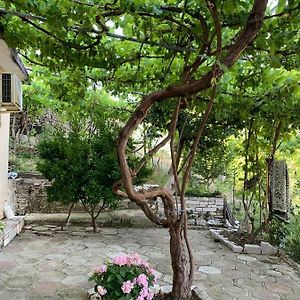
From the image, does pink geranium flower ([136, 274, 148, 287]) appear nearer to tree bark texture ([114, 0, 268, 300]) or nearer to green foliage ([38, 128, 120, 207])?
tree bark texture ([114, 0, 268, 300])

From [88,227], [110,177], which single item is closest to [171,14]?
[110,177]

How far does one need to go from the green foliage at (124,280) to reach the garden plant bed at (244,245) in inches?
114

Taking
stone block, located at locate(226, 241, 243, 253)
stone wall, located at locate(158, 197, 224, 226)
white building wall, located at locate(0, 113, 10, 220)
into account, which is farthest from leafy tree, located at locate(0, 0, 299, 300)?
stone wall, located at locate(158, 197, 224, 226)

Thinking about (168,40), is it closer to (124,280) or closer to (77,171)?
(124,280)

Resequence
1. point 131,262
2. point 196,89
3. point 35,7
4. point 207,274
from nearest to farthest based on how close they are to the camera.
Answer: point 196,89 → point 35,7 → point 131,262 → point 207,274

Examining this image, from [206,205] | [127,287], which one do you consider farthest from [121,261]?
[206,205]

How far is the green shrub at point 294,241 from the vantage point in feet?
16.3

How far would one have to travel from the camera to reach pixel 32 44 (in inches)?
129

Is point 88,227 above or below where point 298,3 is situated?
below

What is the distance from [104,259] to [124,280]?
7.01 ft

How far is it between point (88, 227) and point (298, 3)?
17.8ft

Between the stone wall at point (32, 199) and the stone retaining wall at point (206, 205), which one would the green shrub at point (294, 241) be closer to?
the stone retaining wall at point (206, 205)

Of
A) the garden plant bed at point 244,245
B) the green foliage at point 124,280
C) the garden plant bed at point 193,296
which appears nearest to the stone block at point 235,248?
the garden plant bed at point 244,245

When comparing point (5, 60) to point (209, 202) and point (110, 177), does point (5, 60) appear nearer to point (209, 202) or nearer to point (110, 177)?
point (110, 177)
